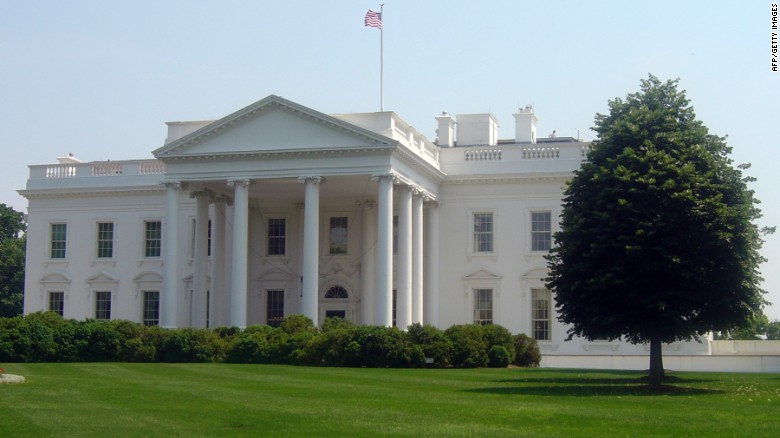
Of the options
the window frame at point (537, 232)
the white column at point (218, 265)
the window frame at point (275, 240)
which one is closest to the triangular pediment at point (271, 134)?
the white column at point (218, 265)

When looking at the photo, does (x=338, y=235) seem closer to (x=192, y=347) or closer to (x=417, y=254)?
(x=417, y=254)

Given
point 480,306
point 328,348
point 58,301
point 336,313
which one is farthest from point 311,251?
point 58,301

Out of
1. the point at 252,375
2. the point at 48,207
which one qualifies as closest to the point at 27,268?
the point at 48,207

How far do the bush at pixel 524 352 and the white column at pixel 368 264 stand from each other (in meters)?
10.9

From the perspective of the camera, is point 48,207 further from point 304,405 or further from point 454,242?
point 304,405

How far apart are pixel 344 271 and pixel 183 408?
104ft

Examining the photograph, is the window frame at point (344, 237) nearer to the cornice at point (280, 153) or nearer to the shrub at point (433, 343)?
the cornice at point (280, 153)

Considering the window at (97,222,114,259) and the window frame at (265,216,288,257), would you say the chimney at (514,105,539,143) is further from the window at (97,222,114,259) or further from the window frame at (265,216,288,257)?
the window at (97,222,114,259)

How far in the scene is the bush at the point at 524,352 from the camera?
1670 inches

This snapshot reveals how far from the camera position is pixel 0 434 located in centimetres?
1748

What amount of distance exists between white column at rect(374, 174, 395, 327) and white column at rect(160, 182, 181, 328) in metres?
8.91

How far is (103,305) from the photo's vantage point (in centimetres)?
5600

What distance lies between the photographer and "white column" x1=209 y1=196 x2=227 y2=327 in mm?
50750

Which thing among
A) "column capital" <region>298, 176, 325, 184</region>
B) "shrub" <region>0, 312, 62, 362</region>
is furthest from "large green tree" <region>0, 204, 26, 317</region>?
"column capital" <region>298, 176, 325, 184</region>
